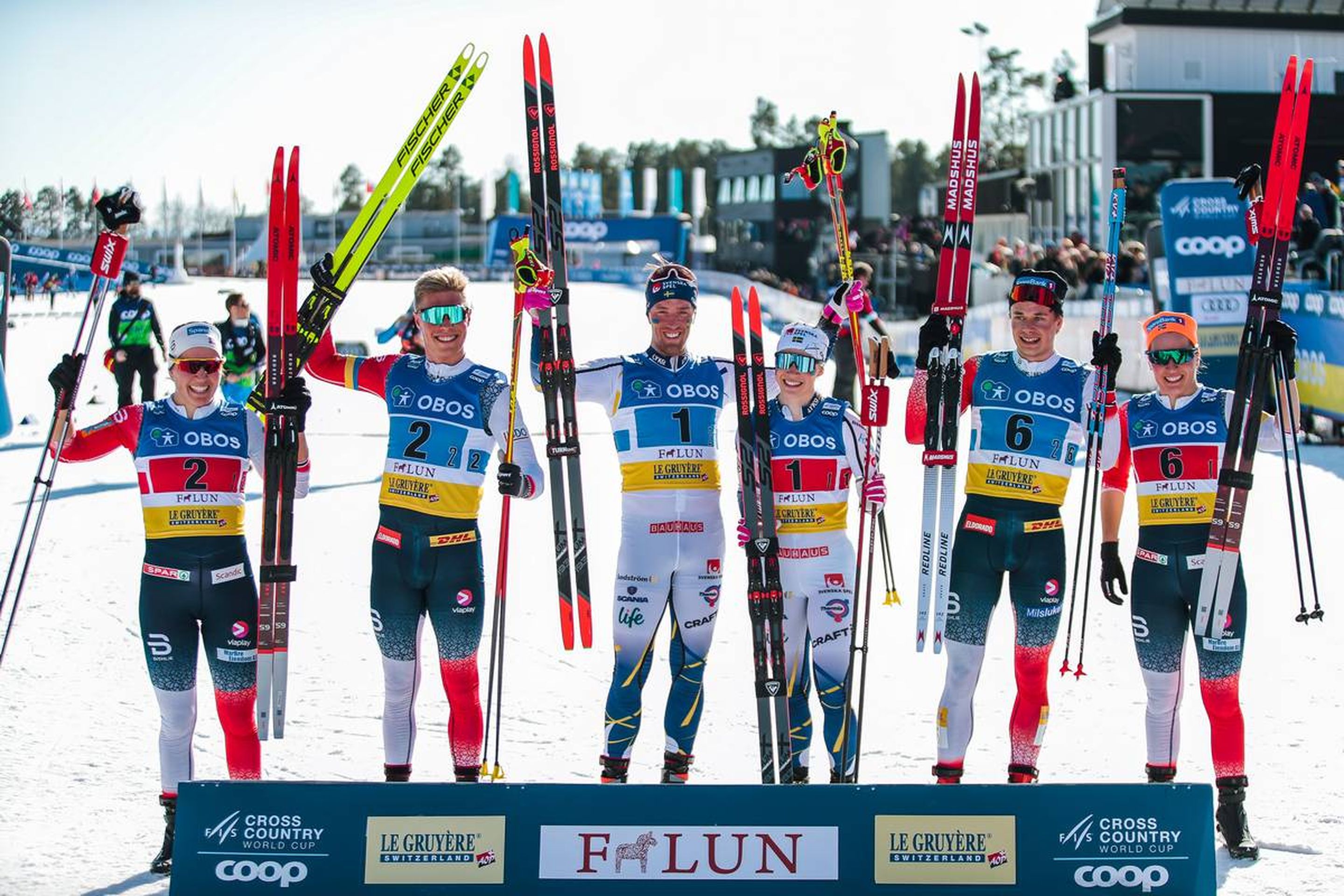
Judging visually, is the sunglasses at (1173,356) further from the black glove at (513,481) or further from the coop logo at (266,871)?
the coop logo at (266,871)

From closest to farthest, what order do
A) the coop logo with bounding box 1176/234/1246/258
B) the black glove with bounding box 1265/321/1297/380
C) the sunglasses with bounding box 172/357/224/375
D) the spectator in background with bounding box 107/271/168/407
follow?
1. the sunglasses with bounding box 172/357/224/375
2. the black glove with bounding box 1265/321/1297/380
3. the spectator in background with bounding box 107/271/168/407
4. the coop logo with bounding box 1176/234/1246/258

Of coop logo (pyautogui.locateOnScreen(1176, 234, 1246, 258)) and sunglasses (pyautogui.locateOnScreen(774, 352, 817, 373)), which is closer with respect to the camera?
sunglasses (pyautogui.locateOnScreen(774, 352, 817, 373))

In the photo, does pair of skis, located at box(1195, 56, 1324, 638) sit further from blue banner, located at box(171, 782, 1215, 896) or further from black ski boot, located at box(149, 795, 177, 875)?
black ski boot, located at box(149, 795, 177, 875)

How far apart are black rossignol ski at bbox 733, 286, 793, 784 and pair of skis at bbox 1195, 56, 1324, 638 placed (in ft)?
4.94

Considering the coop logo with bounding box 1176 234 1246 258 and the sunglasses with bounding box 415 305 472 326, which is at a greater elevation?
the coop logo with bounding box 1176 234 1246 258

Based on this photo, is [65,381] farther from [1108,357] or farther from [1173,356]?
[1173,356]

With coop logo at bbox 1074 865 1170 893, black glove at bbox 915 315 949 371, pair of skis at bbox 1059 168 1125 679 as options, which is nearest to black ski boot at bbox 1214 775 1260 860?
pair of skis at bbox 1059 168 1125 679

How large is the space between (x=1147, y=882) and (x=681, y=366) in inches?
95.7

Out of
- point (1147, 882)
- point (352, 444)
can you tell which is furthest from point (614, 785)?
point (352, 444)

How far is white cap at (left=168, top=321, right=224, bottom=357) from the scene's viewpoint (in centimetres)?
531

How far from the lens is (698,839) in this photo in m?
4.70

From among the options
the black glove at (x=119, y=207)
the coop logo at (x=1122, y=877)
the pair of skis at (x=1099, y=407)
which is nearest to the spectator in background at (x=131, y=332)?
the black glove at (x=119, y=207)

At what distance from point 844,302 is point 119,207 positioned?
2.98 m

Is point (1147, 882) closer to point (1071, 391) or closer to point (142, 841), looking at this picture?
point (1071, 391)
